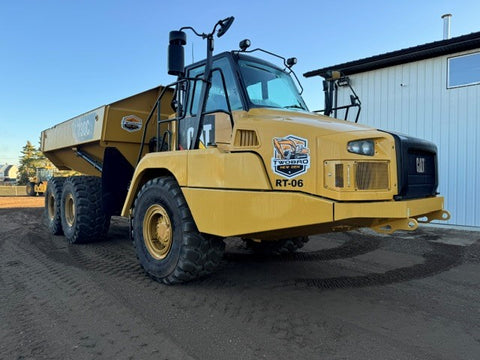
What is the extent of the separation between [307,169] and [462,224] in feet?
24.5

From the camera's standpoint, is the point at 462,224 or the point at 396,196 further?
the point at 462,224

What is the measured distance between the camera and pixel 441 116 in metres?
9.22

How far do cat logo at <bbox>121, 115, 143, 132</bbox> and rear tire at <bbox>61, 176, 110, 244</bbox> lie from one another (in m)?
1.28

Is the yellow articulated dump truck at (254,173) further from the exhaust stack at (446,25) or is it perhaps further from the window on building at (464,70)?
the exhaust stack at (446,25)

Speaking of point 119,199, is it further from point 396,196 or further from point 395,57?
point 395,57

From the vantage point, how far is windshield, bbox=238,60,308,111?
4164 mm

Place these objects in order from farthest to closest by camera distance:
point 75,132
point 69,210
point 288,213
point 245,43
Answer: point 75,132 < point 69,210 < point 245,43 < point 288,213

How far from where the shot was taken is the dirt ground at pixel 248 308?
2828 mm

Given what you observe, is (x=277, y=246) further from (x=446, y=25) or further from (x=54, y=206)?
(x=446, y=25)

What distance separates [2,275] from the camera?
4.80 metres

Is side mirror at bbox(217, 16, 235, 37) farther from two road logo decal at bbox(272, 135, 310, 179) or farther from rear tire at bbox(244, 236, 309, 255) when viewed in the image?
rear tire at bbox(244, 236, 309, 255)

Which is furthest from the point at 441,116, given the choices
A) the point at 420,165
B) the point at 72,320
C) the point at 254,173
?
the point at 72,320

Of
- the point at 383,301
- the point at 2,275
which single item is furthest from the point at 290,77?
the point at 2,275

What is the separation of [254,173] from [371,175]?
3.29 feet
